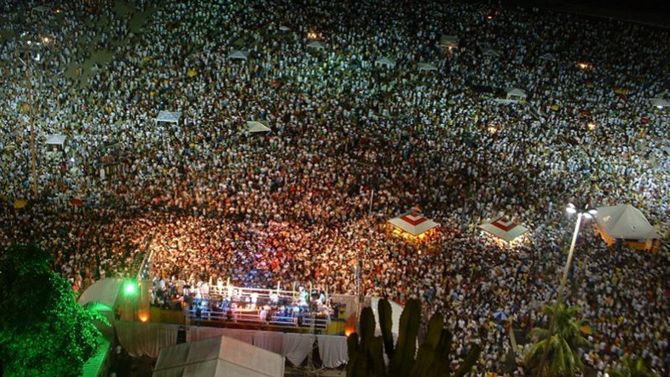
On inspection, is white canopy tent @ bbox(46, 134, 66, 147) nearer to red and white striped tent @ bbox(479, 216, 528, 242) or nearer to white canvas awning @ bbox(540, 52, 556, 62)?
red and white striped tent @ bbox(479, 216, 528, 242)

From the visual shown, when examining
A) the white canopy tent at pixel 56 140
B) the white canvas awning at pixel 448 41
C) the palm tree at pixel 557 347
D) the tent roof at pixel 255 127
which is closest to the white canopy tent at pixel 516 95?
the white canvas awning at pixel 448 41

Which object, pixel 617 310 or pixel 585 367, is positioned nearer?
pixel 585 367

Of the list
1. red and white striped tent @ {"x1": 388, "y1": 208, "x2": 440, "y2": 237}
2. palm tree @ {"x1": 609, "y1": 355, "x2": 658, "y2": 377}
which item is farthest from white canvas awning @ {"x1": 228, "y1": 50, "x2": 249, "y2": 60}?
palm tree @ {"x1": 609, "y1": 355, "x2": 658, "y2": 377}

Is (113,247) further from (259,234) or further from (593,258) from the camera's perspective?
(593,258)

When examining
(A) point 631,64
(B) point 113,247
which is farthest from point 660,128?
(B) point 113,247

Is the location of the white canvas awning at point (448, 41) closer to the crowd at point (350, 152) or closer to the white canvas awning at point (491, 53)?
the crowd at point (350, 152)

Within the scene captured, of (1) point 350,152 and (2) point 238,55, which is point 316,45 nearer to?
(2) point 238,55
